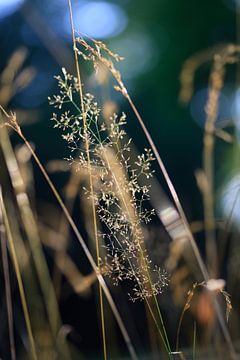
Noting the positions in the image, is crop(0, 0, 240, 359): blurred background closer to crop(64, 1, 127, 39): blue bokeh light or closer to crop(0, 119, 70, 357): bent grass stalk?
crop(64, 1, 127, 39): blue bokeh light

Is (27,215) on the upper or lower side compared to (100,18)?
lower

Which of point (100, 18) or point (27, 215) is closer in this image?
point (27, 215)

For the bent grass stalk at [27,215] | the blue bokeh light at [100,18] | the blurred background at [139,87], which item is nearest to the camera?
the bent grass stalk at [27,215]

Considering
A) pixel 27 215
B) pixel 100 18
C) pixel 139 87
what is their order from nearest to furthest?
pixel 27 215, pixel 139 87, pixel 100 18

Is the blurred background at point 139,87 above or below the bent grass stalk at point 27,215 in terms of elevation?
above

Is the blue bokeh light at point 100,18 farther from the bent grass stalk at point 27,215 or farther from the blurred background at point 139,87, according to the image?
the bent grass stalk at point 27,215

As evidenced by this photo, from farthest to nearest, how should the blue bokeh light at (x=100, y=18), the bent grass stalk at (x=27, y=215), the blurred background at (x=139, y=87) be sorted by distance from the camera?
the blue bokeh light at (x=100, y=18) → the blurred background at (x=139, y=87) → the bent grass stalk at (x=27, y=215)

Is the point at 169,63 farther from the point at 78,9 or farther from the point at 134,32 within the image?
the point at 78,9

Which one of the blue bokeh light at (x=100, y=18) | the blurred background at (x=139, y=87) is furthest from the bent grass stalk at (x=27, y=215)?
the blue bokeh light at (x=100, y=18)

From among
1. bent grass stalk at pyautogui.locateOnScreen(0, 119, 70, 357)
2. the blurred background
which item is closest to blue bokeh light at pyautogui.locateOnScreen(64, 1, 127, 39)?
the blurred background

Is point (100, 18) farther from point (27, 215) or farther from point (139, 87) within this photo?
point (27, 215)

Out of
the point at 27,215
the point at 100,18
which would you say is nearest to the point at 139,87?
the point at 100,18

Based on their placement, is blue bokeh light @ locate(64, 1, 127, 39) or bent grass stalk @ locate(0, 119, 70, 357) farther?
blue bokeh light @ locate(64, 1, 127, 39)
